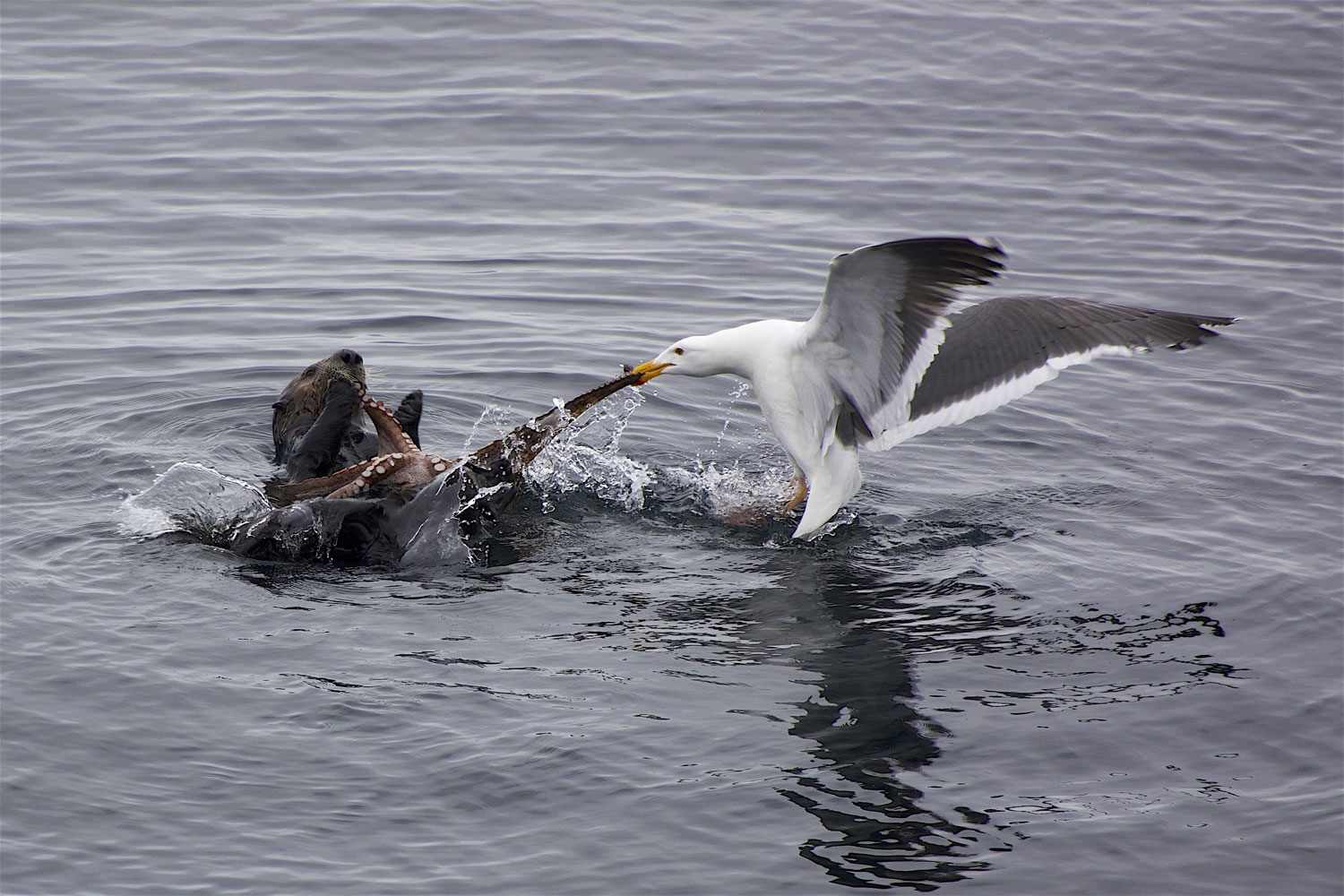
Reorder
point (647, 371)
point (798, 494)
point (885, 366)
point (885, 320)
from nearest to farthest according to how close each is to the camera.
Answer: point (885, 320) → point (885, 366) → point (647, 371) → point (798, 494)

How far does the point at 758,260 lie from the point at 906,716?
6732 millimetres

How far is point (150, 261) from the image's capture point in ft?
36.6

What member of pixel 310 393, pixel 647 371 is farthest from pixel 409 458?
pixel 647 371

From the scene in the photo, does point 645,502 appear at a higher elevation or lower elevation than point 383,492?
lower

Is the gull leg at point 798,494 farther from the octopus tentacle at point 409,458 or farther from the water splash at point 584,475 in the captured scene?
the octopus tentacle at point 409,458

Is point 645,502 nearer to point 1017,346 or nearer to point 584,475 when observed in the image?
point 584,475

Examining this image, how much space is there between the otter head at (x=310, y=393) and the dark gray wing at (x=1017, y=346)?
8.67ft

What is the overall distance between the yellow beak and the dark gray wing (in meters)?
1.16

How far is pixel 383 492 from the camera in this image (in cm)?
675

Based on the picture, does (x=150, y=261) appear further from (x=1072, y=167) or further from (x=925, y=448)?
(x=1072, y=167)

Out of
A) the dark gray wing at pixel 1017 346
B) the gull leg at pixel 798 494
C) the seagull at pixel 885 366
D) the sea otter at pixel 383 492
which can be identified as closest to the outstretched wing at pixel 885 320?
the seagull at pixel 885 366

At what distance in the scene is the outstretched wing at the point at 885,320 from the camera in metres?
6.16

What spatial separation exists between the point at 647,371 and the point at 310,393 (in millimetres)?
1791

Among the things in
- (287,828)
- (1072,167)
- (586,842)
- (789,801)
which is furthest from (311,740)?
(1072,167)
